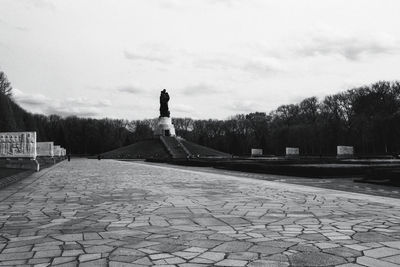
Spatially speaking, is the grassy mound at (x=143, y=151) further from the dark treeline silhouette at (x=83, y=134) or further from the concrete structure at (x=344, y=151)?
the dark treeline silhouette at (x=83, y=134)

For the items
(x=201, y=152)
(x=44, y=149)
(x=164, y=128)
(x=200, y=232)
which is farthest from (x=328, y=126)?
(x=200, y=232)

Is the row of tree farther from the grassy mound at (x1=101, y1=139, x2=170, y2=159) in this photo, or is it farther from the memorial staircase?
the memorial staircase

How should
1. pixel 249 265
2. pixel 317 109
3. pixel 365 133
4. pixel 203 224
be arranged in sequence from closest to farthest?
pixel 249 265
pixel 203 224
pixel 365 133
pixel 317 109

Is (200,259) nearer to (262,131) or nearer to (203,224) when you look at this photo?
(203,224)

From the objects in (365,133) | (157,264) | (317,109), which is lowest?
(157,264)

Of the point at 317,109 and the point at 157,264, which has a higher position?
the point at 317,109

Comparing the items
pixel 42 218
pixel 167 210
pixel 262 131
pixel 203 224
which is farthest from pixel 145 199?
pixel 262 131

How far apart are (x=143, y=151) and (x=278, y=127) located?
36.4m

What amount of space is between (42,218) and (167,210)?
7.77 ft

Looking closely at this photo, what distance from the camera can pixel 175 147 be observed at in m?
65.3

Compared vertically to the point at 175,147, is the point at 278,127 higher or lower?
higher

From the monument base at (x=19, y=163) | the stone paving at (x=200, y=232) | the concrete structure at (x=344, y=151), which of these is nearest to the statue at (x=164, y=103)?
the concrete structure at (x=344, y=151)

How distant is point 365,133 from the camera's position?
57688mm

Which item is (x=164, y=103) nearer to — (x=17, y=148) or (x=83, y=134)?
(x=83, y=134)
